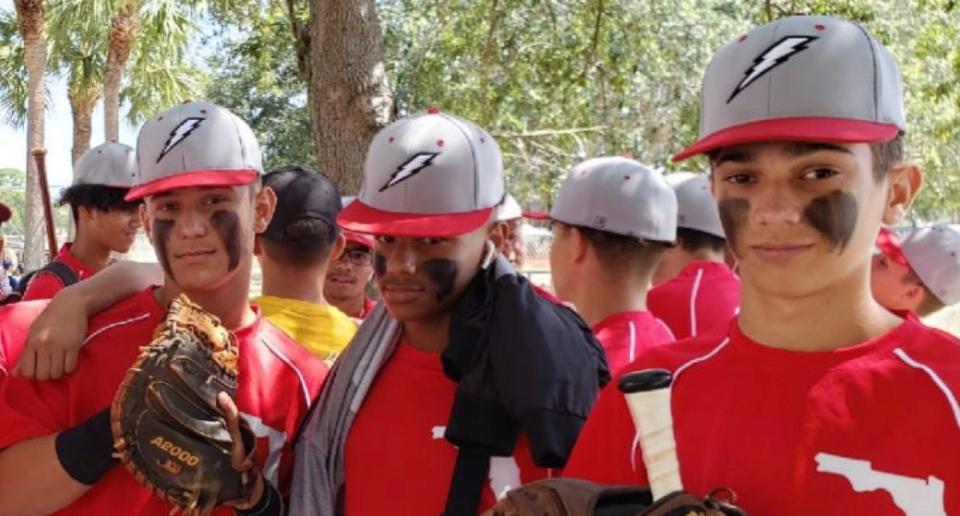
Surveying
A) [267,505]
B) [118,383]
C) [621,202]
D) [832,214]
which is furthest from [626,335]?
[832,214]

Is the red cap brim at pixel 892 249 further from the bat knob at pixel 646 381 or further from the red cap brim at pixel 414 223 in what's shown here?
the bat knob at pixel 646 381

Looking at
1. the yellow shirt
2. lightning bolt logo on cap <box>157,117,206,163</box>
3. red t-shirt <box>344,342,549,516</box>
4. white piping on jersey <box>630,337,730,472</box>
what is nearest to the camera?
white piping on jersey <box>630,337,730,472</box>

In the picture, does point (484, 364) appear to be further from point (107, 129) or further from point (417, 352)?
point (107, 129)

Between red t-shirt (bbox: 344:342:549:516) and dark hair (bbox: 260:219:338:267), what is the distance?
1.23 meters

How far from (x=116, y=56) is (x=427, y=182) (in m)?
19.8

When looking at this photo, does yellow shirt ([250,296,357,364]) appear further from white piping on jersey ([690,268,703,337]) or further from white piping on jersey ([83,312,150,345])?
white piping on jersey ([690,268,703,337])

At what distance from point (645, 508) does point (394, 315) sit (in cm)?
125

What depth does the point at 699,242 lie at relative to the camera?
17.7 ft

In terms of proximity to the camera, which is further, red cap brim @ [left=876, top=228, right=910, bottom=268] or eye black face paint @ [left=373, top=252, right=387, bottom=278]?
red cap brim @ [left=876, top=228, right=910, bottom=268]

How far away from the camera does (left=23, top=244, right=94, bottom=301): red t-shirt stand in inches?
204

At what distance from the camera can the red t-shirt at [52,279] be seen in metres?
5.18

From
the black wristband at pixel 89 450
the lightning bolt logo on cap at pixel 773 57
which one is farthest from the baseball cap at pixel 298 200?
the lightning bolt logo on cap at pixel 773 57

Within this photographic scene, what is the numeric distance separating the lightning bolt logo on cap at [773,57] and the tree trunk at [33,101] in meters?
18.9

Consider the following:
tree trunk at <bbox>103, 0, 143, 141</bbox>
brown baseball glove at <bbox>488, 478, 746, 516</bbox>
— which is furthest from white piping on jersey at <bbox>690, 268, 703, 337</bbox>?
tree trunk at <bbox>103, 0, 143, 141</bbox>
